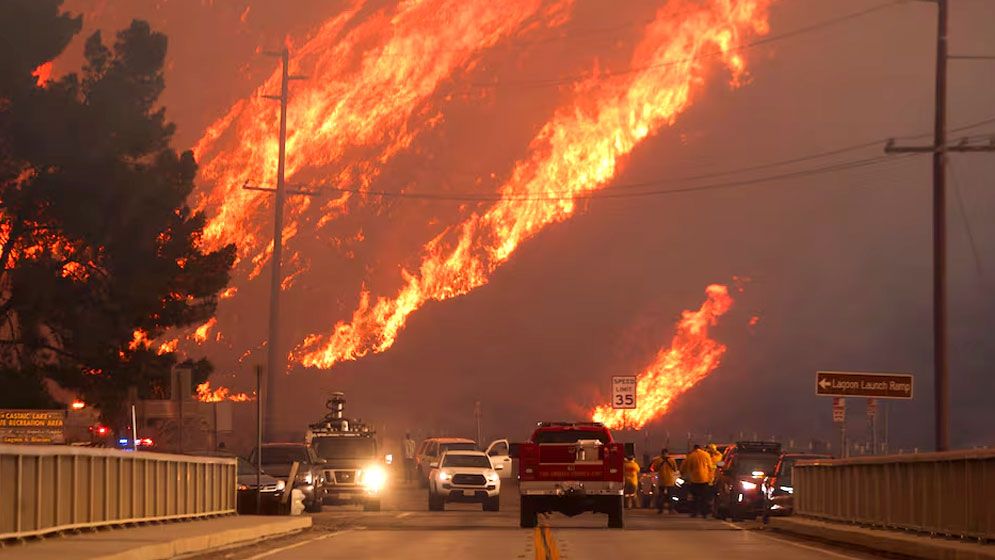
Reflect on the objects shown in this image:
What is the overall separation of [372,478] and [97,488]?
2504 cm

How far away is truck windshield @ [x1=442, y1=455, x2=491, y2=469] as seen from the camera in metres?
54.5

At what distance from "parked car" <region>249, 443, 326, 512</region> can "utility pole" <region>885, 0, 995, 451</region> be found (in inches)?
686

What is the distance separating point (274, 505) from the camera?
142 feet

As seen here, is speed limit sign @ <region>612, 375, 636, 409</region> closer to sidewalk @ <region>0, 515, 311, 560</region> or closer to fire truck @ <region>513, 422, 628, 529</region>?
fire truck @ <region>513, 422, 628, 529</region>

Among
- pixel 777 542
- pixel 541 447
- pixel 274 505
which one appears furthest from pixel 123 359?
pixel 777 542

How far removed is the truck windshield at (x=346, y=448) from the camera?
178 ft

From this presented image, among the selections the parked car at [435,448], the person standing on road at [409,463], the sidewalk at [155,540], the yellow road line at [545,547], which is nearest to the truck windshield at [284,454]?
the parked car at [435,448]

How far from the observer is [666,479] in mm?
53938

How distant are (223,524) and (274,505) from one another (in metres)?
10.7

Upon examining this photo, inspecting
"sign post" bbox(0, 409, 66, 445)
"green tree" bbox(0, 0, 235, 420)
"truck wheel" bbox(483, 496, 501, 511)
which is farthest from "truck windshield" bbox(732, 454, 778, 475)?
"green tree" bbox(0, 0, 235, 420)

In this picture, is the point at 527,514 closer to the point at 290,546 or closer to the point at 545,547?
the point at 545,547

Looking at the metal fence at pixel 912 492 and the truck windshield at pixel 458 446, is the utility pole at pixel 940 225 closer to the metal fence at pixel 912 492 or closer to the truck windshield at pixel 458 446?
the metal fence at pixel 912 492

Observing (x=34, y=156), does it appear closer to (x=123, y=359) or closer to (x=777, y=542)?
(x=123, y=359)

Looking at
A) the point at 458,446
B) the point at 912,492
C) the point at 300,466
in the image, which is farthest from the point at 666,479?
the point at 912,492
